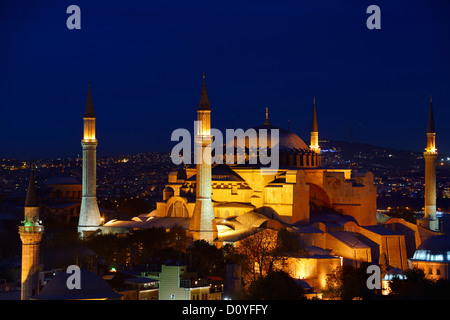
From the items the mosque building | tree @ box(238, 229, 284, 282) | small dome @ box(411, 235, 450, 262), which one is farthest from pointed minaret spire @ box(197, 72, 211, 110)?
small dome @ box(411, 235, 450, 262)

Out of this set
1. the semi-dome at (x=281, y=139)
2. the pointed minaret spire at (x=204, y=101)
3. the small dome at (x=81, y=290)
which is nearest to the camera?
the small dome at (x=81, y=290)

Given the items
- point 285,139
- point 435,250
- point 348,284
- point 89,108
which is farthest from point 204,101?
point 435,250

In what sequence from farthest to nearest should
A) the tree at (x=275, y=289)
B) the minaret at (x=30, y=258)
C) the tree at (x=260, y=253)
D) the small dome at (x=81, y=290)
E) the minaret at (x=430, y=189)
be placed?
the minaret at (x=430, y=189) → the tree at (x=260, y=253) → the tree at (x=275, y=289) → the minaret at (x=30, y=258) → the small dome at (x=81, y=290)

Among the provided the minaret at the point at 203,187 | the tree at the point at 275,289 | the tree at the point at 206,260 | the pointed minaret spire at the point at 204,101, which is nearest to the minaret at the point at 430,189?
the minaret at the point at 203,187

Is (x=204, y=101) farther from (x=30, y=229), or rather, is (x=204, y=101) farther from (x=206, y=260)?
(x=30, y=229)

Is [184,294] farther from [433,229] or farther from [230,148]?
[433,229]

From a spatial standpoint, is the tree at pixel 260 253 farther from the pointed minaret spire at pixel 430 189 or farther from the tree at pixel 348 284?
the pointed minaret spire at pixel 430 189
